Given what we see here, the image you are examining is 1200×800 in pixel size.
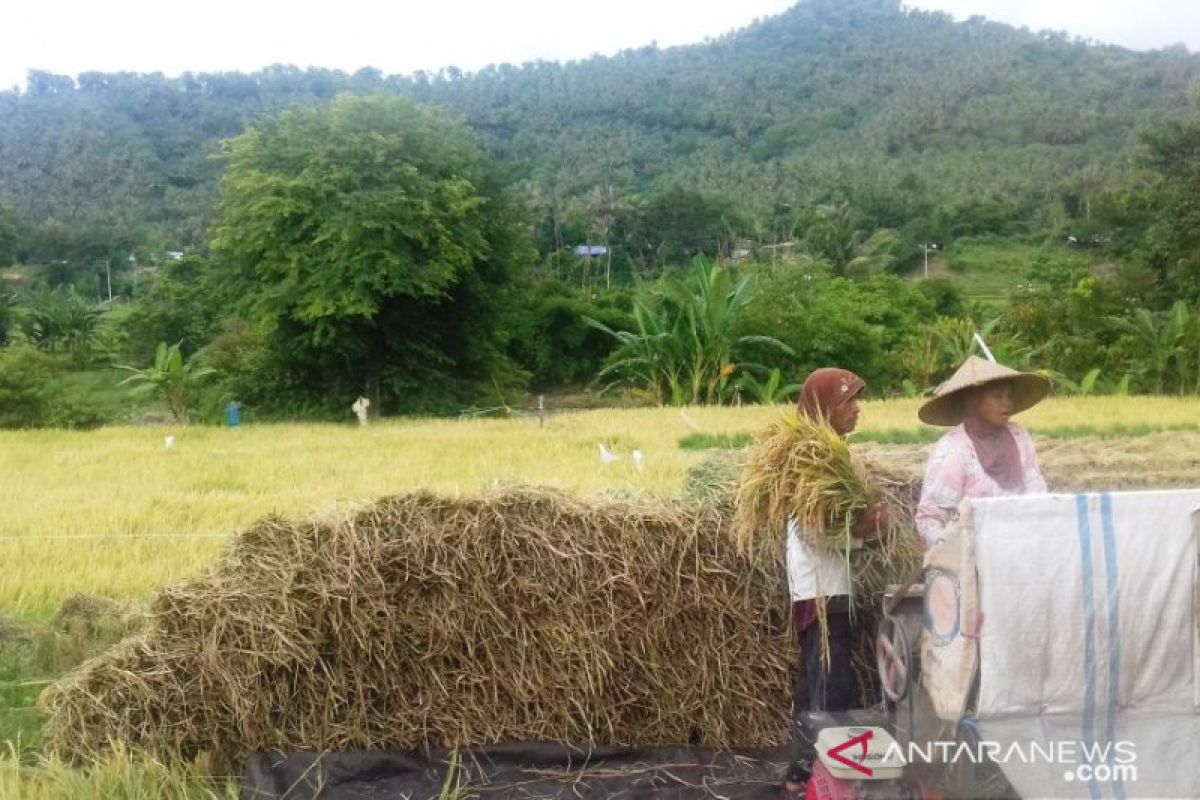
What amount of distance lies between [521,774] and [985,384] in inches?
81.8

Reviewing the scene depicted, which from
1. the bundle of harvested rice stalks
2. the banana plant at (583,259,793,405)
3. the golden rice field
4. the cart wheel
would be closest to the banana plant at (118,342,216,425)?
the golden rice field

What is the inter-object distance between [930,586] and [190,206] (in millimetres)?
65170

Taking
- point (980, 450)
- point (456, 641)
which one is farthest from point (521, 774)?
point (980, 450)

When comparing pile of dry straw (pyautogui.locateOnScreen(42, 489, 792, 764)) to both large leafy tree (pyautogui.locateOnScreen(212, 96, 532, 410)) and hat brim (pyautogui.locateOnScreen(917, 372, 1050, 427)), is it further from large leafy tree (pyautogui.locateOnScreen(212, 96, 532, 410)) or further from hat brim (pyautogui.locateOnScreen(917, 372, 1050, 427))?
large leafy tree (pyautogui.locateOnScreen(212, 96, 532, 410))

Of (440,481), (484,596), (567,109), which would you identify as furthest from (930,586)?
(567,109)

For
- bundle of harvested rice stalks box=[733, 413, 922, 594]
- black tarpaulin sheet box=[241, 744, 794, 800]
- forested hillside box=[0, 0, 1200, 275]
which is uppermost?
forested hillside box=[0, 0, 1200, 275]

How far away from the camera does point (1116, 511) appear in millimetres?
2764

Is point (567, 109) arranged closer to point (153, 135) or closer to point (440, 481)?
point (153, 135)

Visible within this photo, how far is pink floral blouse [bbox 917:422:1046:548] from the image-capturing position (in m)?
3.57

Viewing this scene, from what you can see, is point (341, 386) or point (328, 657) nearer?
point (328, 657)

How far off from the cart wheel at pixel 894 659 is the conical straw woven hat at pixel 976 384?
0.96 m

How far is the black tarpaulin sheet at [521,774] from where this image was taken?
3.67 meters

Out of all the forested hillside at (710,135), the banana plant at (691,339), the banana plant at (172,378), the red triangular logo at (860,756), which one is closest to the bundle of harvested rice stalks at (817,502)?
the red triangular logo at (860,756)

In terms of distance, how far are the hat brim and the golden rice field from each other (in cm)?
71
